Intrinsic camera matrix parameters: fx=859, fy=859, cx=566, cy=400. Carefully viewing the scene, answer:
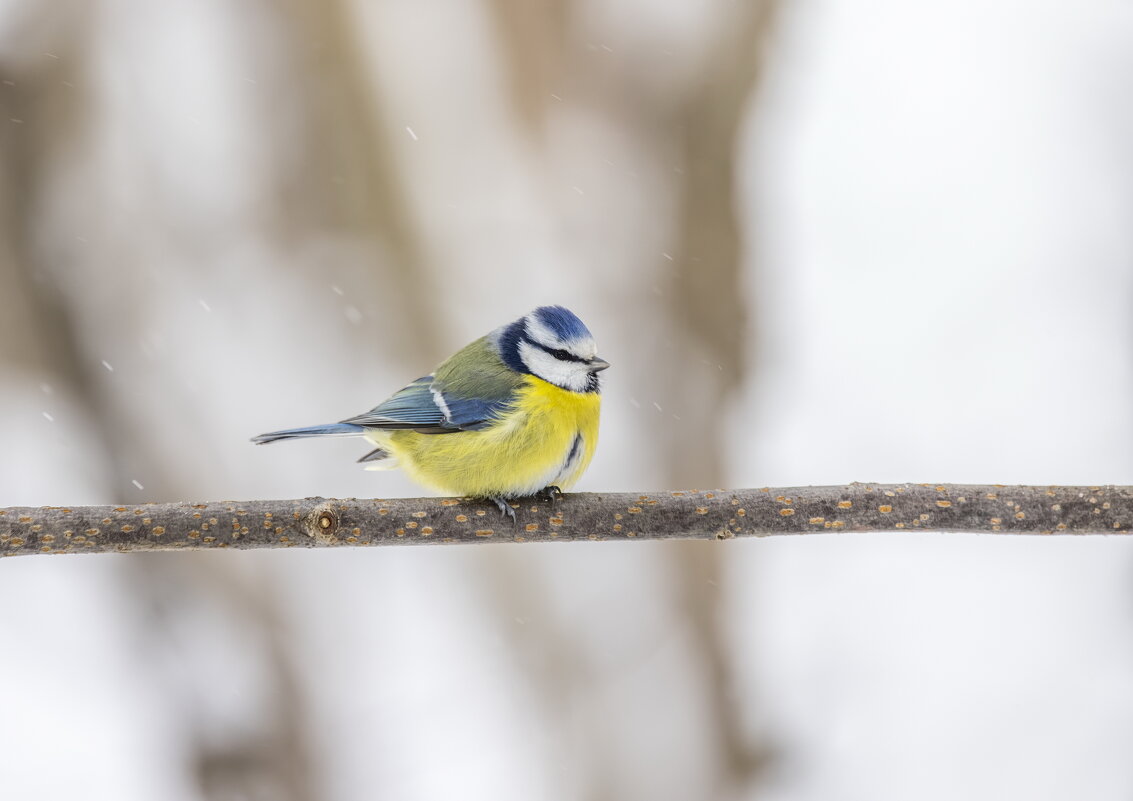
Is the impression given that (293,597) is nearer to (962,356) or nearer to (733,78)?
(733,78)

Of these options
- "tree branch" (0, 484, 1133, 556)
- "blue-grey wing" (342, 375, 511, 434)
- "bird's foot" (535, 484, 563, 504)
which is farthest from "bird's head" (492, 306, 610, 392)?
"tree branch" (0, 484, 1133, 556)

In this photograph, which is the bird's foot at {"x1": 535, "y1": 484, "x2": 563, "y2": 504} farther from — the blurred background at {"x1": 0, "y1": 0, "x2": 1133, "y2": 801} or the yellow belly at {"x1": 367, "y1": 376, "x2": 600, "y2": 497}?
the blurred background at {"x1": 0, "y1": 0, "x2": 1133, "y2": 801}

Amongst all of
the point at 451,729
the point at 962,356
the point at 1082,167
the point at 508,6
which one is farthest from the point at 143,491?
the point at 1082,167

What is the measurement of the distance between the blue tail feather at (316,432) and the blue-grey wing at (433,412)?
2 cm

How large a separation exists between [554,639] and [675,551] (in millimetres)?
788

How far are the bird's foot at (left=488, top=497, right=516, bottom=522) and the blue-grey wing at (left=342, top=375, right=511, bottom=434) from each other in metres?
0.30

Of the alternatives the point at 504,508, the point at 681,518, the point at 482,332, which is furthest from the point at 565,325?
the point at 482,332

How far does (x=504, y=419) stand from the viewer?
2799mm

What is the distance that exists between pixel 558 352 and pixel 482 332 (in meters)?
2.07

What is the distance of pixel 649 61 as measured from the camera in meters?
4.34

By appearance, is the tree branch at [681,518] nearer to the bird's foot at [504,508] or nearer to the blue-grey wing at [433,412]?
the bird's foot at [504,508]

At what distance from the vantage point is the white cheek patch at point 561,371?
9.46ft

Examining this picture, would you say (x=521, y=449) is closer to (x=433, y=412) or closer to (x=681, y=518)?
(x=433, y=412)

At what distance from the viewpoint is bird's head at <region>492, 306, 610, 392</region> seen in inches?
112
